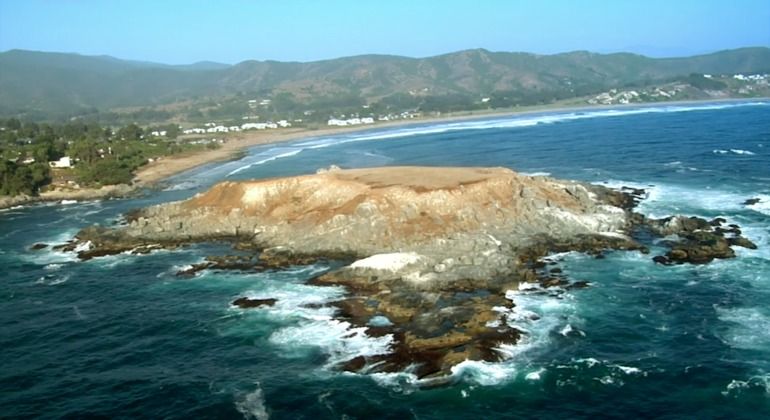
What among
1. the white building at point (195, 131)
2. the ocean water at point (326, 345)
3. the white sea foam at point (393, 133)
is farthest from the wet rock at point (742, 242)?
the white building at point (195, 131)

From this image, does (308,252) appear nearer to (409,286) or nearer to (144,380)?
(409,286)

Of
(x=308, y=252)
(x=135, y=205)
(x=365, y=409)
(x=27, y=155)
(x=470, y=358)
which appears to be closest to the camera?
(x=365, y=409)

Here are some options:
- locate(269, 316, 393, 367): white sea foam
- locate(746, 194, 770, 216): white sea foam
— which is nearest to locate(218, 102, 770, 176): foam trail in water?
locate(269, 316, 393, 367): white sea foam

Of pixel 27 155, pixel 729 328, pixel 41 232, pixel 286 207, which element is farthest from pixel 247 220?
pixel 27 155

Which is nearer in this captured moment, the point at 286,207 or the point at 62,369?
the point at 62,369

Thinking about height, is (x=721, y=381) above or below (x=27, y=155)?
below

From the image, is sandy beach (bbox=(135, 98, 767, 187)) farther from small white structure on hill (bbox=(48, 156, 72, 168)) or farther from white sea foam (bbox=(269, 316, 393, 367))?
white sea foam (bbox=(269, 316, 393, 367))
